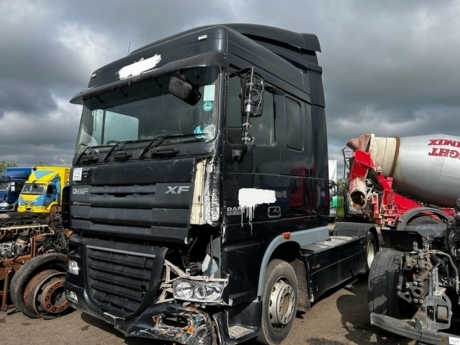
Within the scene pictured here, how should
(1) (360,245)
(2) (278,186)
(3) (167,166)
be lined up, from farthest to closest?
(1) (360,245)
(2) (278,186)
(3) (167,166)

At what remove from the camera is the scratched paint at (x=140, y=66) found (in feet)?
13.8

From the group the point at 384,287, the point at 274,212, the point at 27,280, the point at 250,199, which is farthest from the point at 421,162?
the point at 27,280

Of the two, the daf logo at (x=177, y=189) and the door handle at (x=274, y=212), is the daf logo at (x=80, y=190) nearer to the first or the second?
the daf logo at (x=177, y=189)

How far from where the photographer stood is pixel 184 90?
3.61m

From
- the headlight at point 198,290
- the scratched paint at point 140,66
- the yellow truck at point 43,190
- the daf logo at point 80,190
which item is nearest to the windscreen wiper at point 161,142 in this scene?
the scratched paint at point 140,66

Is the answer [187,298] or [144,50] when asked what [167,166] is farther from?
[144,50]

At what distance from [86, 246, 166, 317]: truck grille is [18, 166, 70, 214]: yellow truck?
1616 cm

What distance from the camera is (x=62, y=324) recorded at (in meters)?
5.07

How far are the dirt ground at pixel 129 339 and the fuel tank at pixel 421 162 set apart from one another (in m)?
5.24

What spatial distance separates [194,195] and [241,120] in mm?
927

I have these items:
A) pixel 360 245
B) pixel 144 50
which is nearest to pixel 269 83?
pixel 144 50

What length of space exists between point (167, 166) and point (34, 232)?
506 centimetres

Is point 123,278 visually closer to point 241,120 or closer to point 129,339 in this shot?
point 129,339

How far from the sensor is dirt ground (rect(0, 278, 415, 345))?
452 cm
